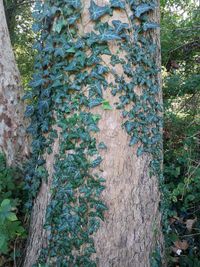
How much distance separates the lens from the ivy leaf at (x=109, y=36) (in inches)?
103

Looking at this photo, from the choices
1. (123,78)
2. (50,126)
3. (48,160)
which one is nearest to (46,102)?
(50,126)

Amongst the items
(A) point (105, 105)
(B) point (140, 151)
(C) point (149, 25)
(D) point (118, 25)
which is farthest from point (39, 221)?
(C) point (149, 25)

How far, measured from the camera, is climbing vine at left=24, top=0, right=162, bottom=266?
2.66m

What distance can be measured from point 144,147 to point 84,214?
0.72 m

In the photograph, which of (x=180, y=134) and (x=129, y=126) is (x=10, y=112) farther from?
(x=180, y=134)

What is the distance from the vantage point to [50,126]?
2.90m

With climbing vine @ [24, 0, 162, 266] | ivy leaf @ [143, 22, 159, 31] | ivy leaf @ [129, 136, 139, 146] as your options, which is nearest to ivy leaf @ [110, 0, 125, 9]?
climbing vine @ [24, 0, 162, 266]

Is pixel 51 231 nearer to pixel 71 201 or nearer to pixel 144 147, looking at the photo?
pixel 71 201

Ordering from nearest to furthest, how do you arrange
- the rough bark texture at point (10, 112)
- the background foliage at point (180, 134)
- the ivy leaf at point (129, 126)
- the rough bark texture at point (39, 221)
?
1. the ivy leaf at point (129, 126)
2. the rough bark texture at point (39, 221)
3. the background foliage at point (180, 134)
4. the rough bark texture at point (10, 112)

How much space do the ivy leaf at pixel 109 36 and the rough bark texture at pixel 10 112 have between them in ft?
5.35

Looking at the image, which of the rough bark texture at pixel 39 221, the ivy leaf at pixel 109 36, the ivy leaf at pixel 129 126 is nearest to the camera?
the ivy leaf at pixel 109 36

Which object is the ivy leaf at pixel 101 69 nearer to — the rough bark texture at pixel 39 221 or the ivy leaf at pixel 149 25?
the ivy leaf at pixel 149 25

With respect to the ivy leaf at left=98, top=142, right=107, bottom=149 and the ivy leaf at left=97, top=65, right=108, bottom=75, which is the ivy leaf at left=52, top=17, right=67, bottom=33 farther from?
the ivy leaf at left=98, top=142, right=107, bottom=149

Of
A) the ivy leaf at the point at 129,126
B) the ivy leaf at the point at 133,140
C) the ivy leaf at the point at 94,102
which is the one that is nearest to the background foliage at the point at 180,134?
the ivy leaf at the point at 133,140
